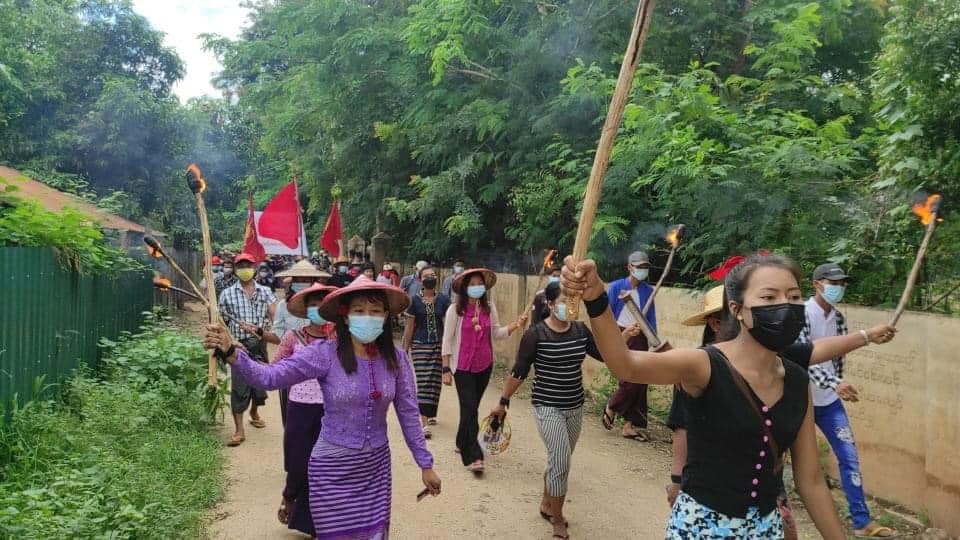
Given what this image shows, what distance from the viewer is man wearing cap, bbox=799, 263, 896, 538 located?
498cm

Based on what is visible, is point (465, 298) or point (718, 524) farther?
point (465, 298)

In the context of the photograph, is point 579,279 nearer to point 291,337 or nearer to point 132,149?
point 291,337

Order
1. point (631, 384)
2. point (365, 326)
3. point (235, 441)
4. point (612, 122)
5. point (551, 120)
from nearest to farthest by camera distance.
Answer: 1. point (612, 122)
2. point (365, 326)
3. point (235, 441)
4. point (631, 384)
5. point (551, 120)

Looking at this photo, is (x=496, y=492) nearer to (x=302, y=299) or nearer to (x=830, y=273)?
(x=302, y=299)

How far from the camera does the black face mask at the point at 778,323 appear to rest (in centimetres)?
238

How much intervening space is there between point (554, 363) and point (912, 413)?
3048mm

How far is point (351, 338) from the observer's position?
3793mm

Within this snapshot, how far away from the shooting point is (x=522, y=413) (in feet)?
31.1

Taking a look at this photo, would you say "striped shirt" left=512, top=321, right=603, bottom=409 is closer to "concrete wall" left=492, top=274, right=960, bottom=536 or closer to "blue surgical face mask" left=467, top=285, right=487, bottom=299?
"blue surgical face mask" left=467, top=285, right=487, bottom=299

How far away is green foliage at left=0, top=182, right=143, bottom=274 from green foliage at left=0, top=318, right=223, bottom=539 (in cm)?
119

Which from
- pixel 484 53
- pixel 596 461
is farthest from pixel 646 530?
pixel 484 53

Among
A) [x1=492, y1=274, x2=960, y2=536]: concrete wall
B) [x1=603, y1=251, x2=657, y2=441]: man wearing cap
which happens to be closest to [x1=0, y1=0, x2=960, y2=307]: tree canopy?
[x1=492, y1=274, x2=960, y2=536]: concrete wall

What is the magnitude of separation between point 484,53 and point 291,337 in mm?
8940

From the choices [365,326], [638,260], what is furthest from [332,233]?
[365,326]
